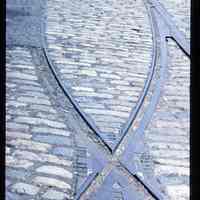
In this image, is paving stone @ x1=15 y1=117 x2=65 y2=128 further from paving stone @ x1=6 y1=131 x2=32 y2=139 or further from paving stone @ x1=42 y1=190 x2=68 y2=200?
paving stone @ x1=42 y1=190 x2=68 y2=200

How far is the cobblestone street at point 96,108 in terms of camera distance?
3.47 m

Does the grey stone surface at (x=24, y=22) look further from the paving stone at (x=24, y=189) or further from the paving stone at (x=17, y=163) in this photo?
the paving stone at (x=24, y=189)

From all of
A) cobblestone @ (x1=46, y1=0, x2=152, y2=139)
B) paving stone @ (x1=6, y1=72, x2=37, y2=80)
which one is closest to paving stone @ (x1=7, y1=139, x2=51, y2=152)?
cobblestone @ (x1=46, y1=0, x2=152, y2=139)

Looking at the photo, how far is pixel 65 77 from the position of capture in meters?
5.36

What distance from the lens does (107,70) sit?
5676mm

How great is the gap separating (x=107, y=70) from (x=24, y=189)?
2.67 metres

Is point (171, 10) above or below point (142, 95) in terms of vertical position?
above

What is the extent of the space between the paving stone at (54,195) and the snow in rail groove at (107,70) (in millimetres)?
715

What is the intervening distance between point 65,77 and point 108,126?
1.20 meters

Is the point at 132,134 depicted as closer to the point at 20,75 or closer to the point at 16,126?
the point at 16,126

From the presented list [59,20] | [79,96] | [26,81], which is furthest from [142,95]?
[59,20]

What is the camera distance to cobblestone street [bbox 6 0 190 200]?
347cm

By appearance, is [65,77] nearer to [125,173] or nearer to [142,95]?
[142,95]
